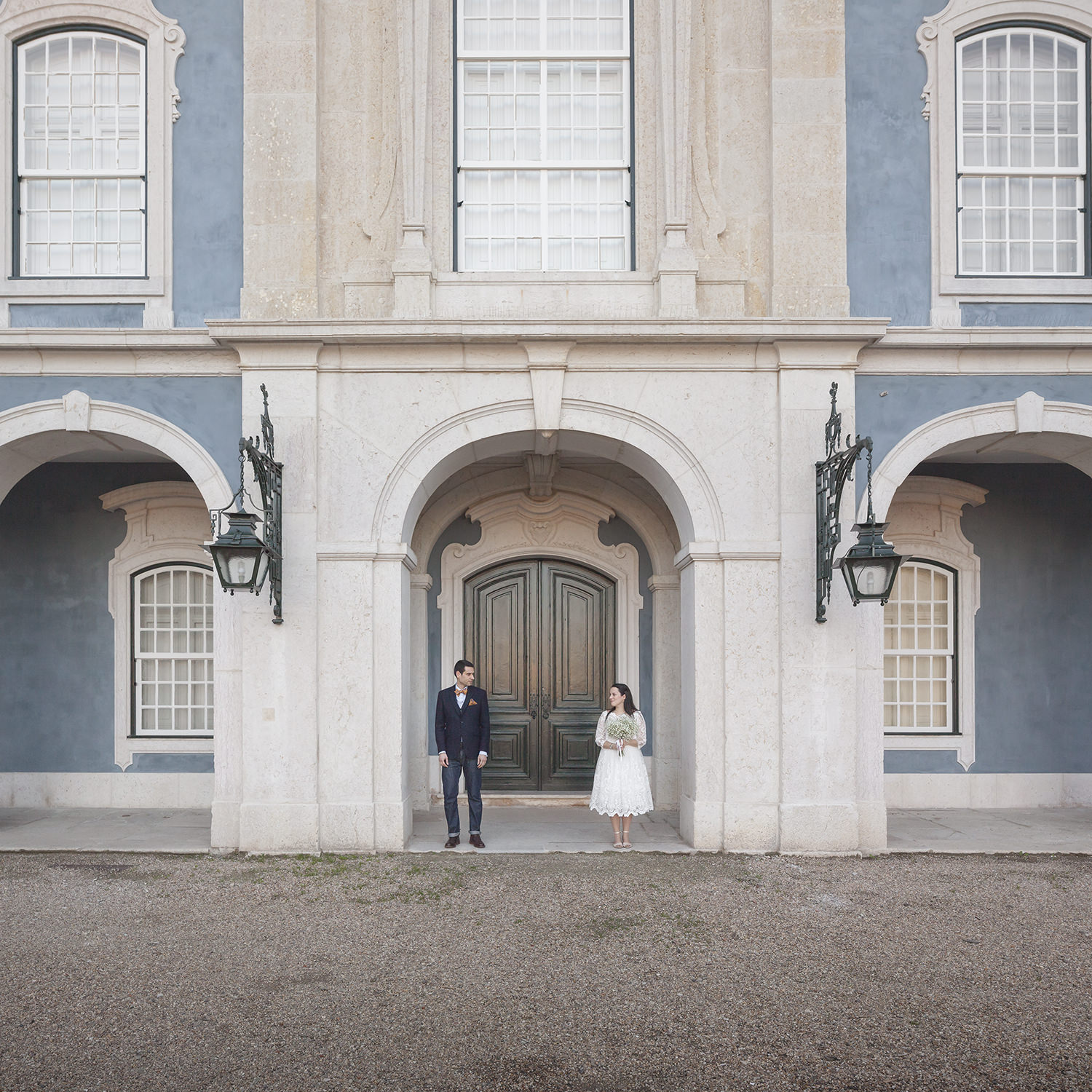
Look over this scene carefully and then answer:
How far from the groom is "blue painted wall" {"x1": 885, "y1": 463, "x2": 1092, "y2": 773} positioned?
4.66 m

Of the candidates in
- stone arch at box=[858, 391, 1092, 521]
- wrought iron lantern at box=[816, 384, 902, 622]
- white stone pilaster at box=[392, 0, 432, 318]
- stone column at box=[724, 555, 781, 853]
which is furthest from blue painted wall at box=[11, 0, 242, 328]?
stone arch at box=[858, 391, 1092, 521]

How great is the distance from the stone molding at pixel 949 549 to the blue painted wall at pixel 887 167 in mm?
2576

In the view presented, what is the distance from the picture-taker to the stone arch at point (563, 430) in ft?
27.9

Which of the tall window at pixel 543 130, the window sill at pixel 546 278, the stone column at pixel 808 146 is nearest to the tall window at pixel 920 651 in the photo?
the stone column at pixel 808 146

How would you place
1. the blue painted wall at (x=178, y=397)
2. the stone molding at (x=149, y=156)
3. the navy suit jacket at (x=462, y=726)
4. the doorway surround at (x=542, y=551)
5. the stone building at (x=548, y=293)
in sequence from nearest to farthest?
the stone building at (x=548, y=293) → the blue painted wall at (x=178, y=397) → the stone molding at (x=149, y=156) → the navy suit jacket at (x=462, y=726) → the doorway surround at (x=542, y=551)

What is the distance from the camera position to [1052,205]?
9.01 m

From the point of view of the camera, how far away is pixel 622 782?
334 inches

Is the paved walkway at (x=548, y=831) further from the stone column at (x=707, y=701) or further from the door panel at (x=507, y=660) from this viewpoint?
the door panel at (x=507, y=660)

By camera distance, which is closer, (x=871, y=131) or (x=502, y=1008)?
(x=502, y=1008)

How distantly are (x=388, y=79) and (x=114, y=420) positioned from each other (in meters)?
3.94

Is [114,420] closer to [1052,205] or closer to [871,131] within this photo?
[871,131]

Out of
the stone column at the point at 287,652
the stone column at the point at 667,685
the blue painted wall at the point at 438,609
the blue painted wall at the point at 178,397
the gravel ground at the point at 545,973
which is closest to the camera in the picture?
the gravel ground at the point at 545,973

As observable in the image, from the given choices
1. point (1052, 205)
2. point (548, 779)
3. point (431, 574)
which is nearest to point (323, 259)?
point (431, 574)

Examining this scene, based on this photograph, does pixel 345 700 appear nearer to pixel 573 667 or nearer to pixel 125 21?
pixel 573 667
